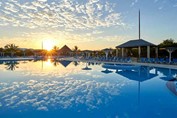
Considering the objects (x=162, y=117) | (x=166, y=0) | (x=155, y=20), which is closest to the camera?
(x=162, y=117)

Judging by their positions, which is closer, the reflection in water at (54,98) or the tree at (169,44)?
the reflection in water at (54,98)

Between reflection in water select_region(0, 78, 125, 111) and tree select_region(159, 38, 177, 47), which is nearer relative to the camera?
reflection in water select_region(0, 78, 125, 111)

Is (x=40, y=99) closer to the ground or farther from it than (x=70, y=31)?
closer to the ground

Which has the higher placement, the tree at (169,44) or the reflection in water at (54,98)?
the tree at (169,44)

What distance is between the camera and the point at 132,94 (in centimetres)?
683

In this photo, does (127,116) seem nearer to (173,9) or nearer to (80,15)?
(173,9)

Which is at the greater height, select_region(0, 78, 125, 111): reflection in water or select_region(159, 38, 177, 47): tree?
select_region(159, 38, 177, 47): tree

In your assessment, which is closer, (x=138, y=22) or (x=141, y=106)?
(x=141, y=106)

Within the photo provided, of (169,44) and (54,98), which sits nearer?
(54,98)

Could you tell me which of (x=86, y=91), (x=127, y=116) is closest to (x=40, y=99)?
(x=86, y=91)

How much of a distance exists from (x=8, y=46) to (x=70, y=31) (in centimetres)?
1958

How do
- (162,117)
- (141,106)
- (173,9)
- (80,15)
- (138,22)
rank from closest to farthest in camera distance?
(162,117), (141,106), (173,9), (80,15), (138,22)

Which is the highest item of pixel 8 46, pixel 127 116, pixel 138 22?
pixel 138 22

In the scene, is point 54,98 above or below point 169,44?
below
